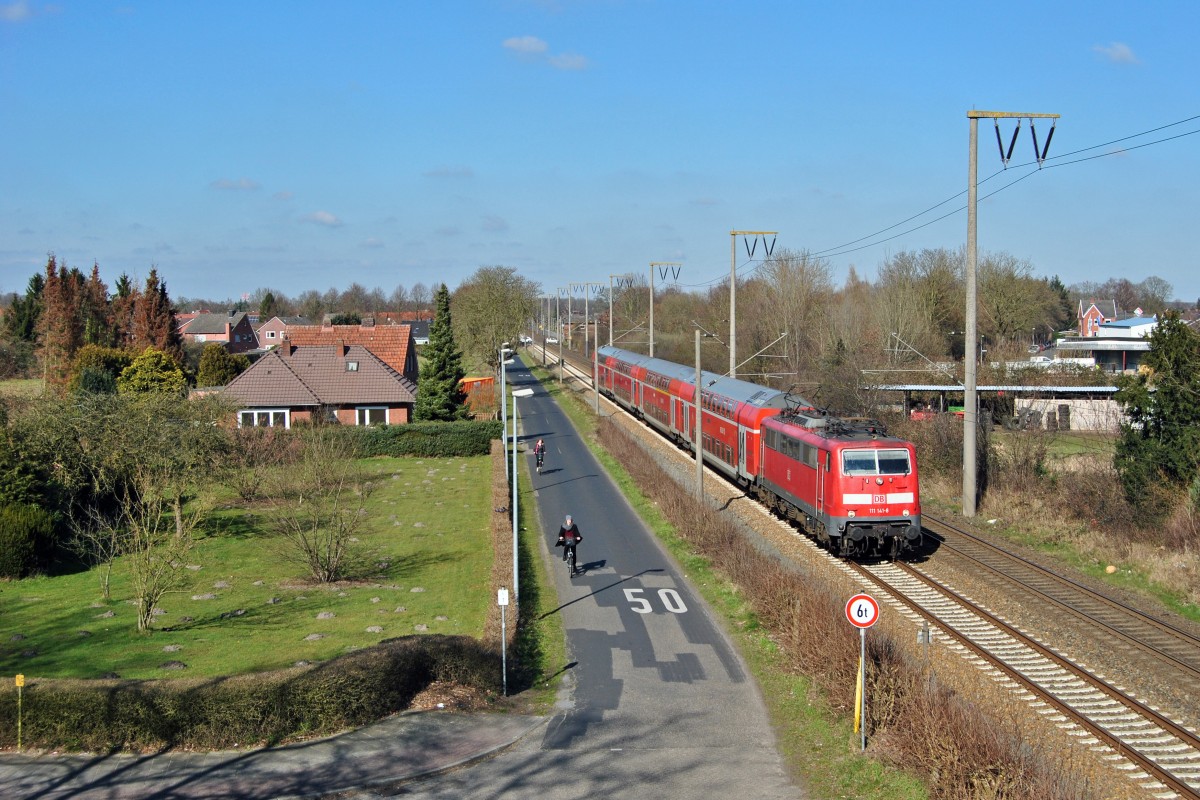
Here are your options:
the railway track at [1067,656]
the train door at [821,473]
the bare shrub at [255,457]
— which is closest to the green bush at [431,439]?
the bare shrub at [255,457]

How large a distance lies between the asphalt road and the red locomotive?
13.1 ft

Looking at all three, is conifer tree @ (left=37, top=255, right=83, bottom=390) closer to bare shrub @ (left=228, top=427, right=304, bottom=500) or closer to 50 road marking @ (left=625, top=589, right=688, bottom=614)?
bare shrub @ (left=228, top=427, right=304, bottom=500)

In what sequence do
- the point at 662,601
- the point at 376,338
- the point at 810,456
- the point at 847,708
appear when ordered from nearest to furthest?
the point at 847,708 → the point at 662,601 → the point at 810,456 → the point at 376,338

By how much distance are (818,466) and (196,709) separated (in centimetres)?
1544

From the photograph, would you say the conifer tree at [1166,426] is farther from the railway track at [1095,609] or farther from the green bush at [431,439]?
the green bush at [431,439]

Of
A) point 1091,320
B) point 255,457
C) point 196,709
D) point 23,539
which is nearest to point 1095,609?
point 196,709

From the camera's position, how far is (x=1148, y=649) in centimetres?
1725

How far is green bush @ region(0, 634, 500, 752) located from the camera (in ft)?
45.6

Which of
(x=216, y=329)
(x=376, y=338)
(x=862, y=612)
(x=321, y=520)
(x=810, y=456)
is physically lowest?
(x=321, y=520)

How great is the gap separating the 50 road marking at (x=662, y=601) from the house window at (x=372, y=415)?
34.6 m

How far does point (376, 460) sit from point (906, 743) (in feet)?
130

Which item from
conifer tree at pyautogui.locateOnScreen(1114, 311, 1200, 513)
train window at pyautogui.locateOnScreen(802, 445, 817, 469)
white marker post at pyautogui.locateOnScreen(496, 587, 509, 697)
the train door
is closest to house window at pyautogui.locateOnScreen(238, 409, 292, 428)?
train window at pyautogui.locateOnScreen(802, 445, 817, 469)

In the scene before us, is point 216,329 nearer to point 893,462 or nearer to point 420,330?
point 420,330

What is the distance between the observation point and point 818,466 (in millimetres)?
24484
